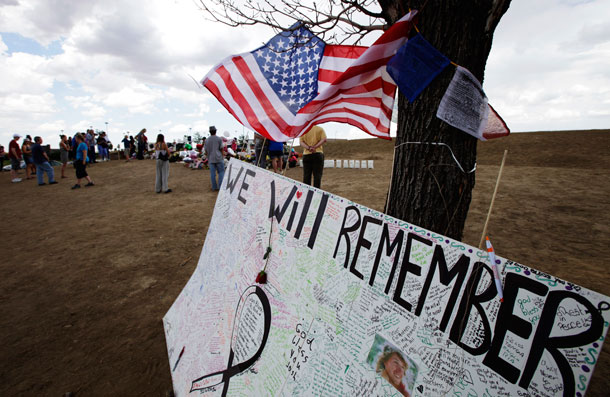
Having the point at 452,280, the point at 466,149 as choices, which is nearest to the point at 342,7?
the point at 466,149

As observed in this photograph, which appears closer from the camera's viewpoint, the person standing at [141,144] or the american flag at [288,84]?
the american flag at [288,84]

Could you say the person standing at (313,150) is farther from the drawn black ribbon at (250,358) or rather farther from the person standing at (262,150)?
the drawn black ribbon at (250,358)

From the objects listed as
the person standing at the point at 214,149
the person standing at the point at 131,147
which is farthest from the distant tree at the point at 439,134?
A: the person standing at the point at 131,147

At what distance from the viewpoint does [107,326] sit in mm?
3064

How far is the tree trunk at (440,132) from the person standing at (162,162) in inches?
296

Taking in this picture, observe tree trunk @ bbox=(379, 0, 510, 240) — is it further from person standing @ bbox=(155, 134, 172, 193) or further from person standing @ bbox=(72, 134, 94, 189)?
person standing @ bbox=(72, 134, 94, 189)

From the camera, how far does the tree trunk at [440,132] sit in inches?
74.5

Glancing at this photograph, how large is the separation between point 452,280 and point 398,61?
5.10ft

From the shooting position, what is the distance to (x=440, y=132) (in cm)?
199

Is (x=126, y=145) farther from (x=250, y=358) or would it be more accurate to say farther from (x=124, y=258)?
(x=250, y=358)

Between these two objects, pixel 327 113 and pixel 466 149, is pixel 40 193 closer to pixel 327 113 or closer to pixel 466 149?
pixel 327 113

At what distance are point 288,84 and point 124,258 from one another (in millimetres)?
3874

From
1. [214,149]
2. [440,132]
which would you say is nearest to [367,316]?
[440,132]
